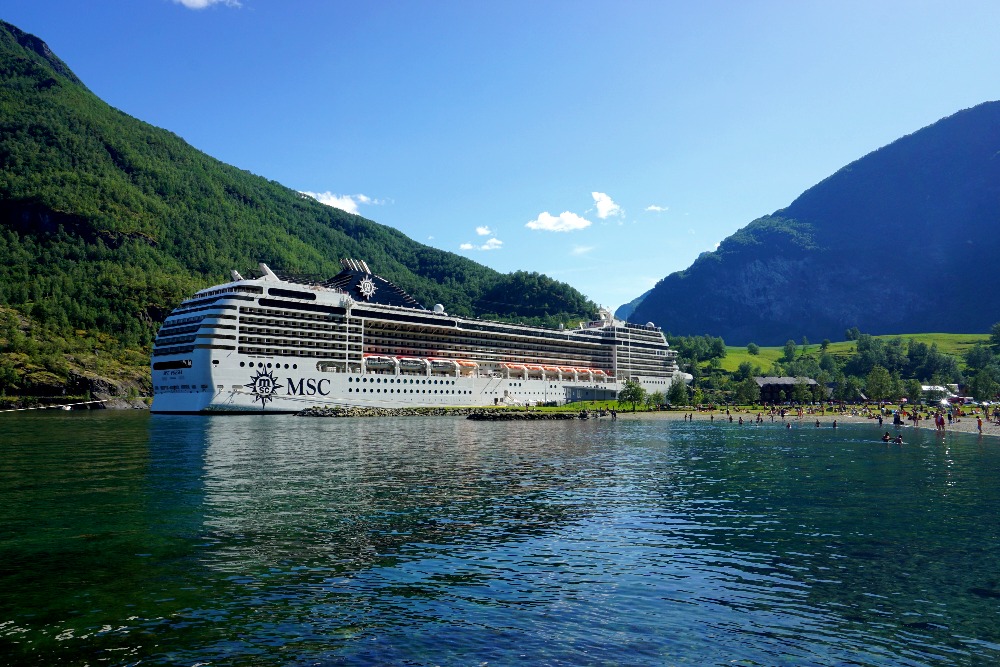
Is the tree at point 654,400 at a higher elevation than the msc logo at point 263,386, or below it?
below

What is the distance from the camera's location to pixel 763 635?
1441 cm

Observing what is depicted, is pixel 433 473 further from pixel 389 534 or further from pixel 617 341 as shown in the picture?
pixel 617 341

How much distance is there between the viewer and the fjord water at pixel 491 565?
13672mm

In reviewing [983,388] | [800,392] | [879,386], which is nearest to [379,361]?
[800,392]

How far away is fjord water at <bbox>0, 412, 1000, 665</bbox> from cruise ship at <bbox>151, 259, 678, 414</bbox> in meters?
56.4

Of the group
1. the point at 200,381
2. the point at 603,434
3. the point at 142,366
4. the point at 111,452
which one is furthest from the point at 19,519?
the point at 142,366

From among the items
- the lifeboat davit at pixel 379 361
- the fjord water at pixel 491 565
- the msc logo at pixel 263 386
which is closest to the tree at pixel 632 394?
the lifeboat davit at pixel 379 361

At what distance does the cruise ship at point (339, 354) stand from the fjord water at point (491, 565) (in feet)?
185

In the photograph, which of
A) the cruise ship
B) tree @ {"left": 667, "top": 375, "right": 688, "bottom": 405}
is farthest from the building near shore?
the cruise ship

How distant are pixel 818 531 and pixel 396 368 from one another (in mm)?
99367

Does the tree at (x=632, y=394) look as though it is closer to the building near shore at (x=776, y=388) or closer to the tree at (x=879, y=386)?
the building near shore at (x=776, y=388)

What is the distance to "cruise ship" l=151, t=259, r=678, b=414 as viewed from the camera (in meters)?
98.2

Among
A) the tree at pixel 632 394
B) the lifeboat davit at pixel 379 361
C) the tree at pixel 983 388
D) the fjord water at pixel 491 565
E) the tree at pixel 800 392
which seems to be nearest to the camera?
the fjord water at pixel 491 565

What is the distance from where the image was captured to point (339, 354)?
114m
